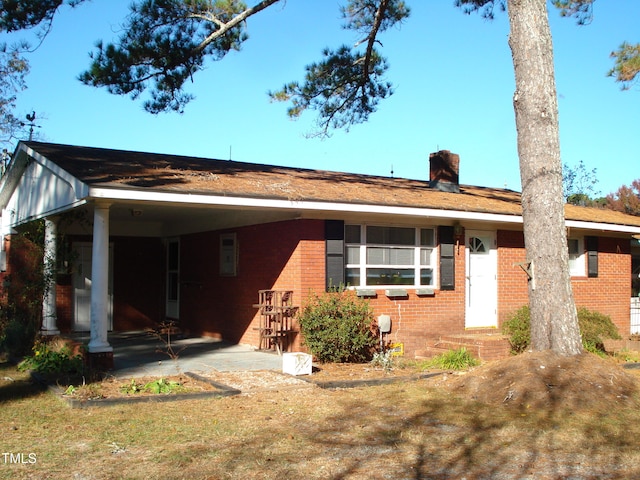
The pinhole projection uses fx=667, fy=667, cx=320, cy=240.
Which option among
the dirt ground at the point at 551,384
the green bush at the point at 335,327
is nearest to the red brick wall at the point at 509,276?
the green bush at the point at 335,327

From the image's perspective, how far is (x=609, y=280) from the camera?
671 inches

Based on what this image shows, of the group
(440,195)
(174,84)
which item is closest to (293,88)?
(174,84)

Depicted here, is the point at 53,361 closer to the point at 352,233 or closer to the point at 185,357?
the point at 185,357

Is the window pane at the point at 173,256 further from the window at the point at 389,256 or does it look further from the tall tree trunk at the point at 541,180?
the tall tree trunk at the point at 541,180

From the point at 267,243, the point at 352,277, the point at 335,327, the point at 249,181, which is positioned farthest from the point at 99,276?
the point at 352,277

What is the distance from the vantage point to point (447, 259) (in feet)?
45.8

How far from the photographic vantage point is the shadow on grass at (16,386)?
29.0 ft

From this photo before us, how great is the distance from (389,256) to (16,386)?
7.10 metres

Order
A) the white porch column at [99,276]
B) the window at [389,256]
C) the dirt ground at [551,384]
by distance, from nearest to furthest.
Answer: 1. the dirt ground at [551,384]
2. the white porch column at [99,276]
3. the window at [389,256]

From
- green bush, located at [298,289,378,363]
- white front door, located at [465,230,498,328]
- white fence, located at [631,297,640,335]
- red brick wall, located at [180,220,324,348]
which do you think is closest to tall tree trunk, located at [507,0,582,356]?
green bush, located at [298,289,378,363]

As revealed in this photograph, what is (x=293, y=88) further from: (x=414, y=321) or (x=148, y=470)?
(x=148, y=470)

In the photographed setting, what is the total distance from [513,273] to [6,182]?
39.3ft

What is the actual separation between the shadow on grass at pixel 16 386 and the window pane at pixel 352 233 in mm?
6013

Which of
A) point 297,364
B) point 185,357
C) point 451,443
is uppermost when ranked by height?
point 297,364
